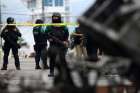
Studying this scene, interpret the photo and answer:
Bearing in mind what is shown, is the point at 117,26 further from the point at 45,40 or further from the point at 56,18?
the point at 45,40

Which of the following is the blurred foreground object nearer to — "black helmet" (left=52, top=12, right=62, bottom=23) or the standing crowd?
the standing crowd

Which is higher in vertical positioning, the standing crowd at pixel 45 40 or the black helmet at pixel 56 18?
the black helmet at pixel 56 18

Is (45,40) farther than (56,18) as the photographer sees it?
Yes

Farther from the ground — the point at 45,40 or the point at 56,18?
the point at 56,18

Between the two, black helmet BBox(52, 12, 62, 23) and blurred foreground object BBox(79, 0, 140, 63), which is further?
black helmet BBox(52, 12, 62, 23)

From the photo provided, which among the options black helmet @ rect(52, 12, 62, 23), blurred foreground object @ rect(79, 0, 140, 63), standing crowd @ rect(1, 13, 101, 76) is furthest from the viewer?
black helmet @ rect(52, 12, 62, 23)

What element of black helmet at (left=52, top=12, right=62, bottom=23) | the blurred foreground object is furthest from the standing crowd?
the blurred foreground object

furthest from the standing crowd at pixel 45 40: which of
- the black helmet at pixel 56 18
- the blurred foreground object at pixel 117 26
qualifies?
the blurred foreground object at pixel 117 26

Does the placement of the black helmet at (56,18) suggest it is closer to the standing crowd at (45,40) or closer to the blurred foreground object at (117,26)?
the standing crowd at (45,40)

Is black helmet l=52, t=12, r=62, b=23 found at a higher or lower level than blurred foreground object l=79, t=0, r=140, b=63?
lower

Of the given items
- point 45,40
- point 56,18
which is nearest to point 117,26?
point 56,18

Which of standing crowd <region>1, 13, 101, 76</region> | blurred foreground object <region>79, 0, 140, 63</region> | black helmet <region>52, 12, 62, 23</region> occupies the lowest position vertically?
standing crowd <region>1, 13, 101, 76</region>

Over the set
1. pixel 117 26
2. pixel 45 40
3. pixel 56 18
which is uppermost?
pixel 117 26

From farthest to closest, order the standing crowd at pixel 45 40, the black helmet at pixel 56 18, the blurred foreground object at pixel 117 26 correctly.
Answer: the black helmet at pixel 56 18 < the standing crowd at pixel 45 40 < the blurred foreground object at pixel 117 26
